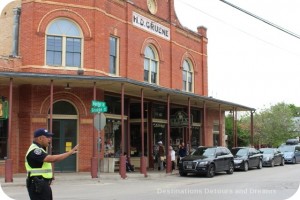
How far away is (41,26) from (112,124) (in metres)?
6.67

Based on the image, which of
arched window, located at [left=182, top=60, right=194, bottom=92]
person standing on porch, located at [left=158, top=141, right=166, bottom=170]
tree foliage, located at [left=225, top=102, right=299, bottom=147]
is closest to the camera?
person standing on porch, located at [left=158, top=141, right=166, bottom=170]

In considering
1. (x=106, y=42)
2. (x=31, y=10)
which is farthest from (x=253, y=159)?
(x=31, y=10)

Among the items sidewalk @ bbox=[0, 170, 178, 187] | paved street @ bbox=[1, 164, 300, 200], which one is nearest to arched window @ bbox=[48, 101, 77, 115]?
sidewalk @ bbox=[0, 170, 178, 187]

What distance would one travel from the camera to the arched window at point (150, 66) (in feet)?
90.6

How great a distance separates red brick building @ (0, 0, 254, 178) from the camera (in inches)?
824

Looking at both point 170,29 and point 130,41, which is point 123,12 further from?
point 170,29

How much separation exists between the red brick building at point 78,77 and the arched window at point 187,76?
398cm

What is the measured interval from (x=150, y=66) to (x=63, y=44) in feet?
23.2

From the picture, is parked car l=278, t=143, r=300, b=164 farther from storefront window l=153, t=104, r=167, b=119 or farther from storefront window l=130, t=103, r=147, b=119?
storefront window l=130, t=103, r=147, b=119

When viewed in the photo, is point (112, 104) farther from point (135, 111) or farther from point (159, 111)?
point (159, 111)

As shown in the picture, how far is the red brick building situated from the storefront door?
0.16 ft

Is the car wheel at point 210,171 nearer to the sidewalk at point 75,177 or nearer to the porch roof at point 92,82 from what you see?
the sidewalk at point 75,177

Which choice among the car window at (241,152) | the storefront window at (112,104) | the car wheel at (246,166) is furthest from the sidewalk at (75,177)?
the car window at (241,152)

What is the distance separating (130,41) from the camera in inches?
1016
